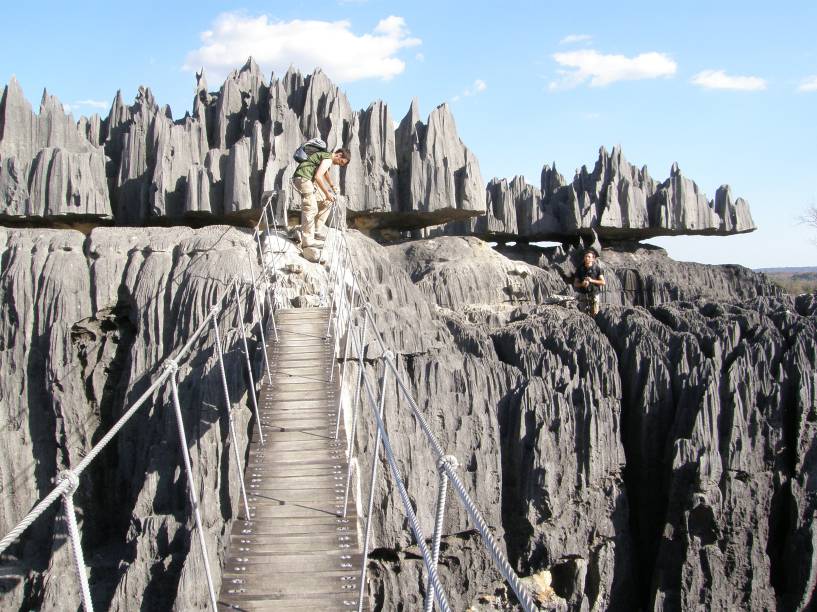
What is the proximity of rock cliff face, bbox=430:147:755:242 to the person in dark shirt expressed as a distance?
35.3ft

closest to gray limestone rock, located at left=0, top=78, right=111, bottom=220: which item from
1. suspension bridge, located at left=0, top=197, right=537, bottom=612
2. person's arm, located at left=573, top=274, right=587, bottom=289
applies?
suspension bridge, located at left=0, top=197, right=537, bottom=612

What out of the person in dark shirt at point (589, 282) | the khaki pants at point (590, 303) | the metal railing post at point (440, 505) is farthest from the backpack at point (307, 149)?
the metal railing post at point (440, 505)

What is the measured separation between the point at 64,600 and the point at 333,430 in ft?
22.1

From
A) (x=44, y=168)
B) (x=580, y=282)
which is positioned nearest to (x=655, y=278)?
(x=580, y=282)

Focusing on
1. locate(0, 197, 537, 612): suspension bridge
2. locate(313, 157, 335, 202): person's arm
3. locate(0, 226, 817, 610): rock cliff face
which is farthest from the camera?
locate(0, 226, 817, 610): rock cliff face

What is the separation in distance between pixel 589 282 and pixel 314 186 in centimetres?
797

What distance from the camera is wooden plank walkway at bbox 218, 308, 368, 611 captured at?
6258 millimetres

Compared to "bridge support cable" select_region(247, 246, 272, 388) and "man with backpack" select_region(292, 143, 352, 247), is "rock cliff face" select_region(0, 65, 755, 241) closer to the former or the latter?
"man with backpack" select_region(292, 143, 352, 247)

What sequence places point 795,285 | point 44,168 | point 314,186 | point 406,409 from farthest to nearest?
1. point 795,285
2. point 44,168
3. point 314,186
4. point 406,409

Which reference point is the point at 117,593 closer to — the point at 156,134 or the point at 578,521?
the point at 578,521

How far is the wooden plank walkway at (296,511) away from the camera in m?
6.26

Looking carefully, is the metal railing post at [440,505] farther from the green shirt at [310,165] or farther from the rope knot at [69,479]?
the green shirt at [310,165]

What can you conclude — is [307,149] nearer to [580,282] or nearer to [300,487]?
[300,487]

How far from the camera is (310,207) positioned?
14.1 meters
